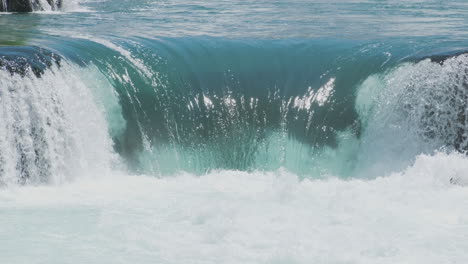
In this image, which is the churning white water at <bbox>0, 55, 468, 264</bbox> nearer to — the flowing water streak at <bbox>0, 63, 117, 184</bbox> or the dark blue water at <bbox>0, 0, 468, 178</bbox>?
the flowing water streak at <bbox>0, 63, 117, 184</bbox>

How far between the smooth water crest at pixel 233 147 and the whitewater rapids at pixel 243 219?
0.02m

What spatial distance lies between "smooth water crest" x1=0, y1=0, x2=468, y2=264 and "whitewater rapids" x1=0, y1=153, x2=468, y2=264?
2 cm

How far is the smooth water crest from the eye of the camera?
7.88 m

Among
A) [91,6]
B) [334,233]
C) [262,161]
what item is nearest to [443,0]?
[91,6]

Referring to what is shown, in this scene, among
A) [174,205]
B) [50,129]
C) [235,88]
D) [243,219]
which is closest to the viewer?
[243,219]

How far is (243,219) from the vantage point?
8.41 metres

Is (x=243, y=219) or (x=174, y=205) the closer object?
(x=243, y=219)

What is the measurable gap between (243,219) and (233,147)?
2483 mm

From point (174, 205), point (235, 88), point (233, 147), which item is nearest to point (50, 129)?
point (174, 205)

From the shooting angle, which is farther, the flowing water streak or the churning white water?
the flowing water streak

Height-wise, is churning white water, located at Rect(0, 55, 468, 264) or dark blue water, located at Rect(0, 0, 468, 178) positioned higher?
dark blue water, located at Rect(0, 0, 468, 178)

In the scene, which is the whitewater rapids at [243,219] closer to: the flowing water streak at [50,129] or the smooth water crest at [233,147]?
the smooth water crest at [233,147]

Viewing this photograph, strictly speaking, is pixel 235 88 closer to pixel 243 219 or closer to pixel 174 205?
pixel 174 205

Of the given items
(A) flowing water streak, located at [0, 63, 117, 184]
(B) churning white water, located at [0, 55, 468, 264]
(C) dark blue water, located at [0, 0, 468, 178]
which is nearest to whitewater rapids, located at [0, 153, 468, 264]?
(B) churning white water, located at [0, 55, 468, 264]
